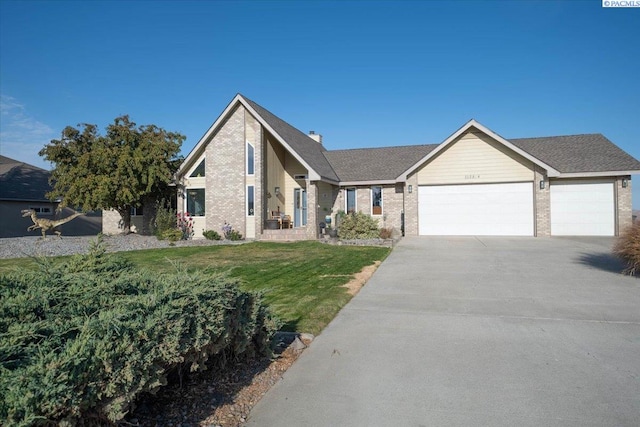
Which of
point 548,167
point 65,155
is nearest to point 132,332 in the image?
point 548,167

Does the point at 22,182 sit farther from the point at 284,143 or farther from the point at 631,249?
the point at 631,249

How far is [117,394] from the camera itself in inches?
99.0

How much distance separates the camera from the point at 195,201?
21.0 m

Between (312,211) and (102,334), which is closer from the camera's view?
(102,334)

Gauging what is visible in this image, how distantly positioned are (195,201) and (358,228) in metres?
9.22

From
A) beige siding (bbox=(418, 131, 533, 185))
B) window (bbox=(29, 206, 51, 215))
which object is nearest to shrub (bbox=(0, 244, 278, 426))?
beige siding (bbox=(418, 131, 533, 185))

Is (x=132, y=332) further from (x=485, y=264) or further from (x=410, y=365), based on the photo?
(x=485, y=264)

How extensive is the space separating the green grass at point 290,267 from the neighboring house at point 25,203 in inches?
589

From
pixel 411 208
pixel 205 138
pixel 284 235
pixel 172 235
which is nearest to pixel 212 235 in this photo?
pixel 172 235

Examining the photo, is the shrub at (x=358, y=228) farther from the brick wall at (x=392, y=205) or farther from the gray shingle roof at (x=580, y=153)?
the gray shingle roof at (x=580, y=153)

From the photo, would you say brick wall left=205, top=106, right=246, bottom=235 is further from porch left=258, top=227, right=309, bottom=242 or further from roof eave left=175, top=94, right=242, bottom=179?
porch left=258, top=227, right=309, bottom=242

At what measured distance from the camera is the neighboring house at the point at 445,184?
18.5 metres

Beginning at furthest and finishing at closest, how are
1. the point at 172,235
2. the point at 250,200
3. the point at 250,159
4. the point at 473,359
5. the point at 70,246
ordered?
the point at 250,159
the point at 250,200
the point at 172,235
the point at 70,246
the point at 473,359

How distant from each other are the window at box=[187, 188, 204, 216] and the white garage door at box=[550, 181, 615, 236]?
702 inches
